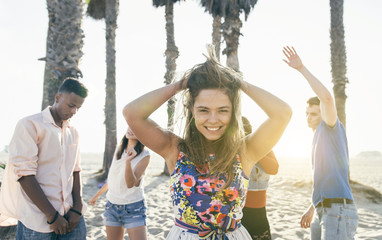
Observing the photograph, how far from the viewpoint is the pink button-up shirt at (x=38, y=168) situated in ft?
7.90

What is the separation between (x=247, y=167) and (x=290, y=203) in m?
7.55

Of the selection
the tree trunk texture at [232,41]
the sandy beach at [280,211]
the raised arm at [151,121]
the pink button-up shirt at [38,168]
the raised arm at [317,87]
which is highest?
the tree trunk texture at [232,41]

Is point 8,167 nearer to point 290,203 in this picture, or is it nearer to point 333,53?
point 290,203

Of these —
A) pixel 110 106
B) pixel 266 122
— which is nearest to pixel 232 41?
pixel 110 106

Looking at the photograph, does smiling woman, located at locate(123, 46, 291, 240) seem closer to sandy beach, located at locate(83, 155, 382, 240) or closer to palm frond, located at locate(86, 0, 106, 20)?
sandy beach, located at locate(83, 155, 382, 240)

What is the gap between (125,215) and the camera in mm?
3266

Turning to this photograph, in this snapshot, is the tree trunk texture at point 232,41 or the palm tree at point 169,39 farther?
the palm tree at point 169,39

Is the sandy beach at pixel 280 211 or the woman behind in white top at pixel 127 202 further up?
the woman behind in white top at pixel 127 202

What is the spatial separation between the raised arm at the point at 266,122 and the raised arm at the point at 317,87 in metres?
0.75

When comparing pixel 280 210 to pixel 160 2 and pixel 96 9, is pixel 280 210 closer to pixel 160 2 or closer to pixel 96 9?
pixel 160 2

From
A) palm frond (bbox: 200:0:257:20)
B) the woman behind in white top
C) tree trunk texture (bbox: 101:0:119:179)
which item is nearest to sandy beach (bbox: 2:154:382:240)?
tree trunk texture (bbox: 101:0:119:179)

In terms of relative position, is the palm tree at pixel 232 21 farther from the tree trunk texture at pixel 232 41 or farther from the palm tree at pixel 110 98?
the palm tree at pixel 110 98

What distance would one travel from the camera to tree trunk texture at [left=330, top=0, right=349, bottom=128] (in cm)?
1066

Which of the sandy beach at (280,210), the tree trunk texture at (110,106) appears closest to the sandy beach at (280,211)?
the sandy beach at (280,210)
